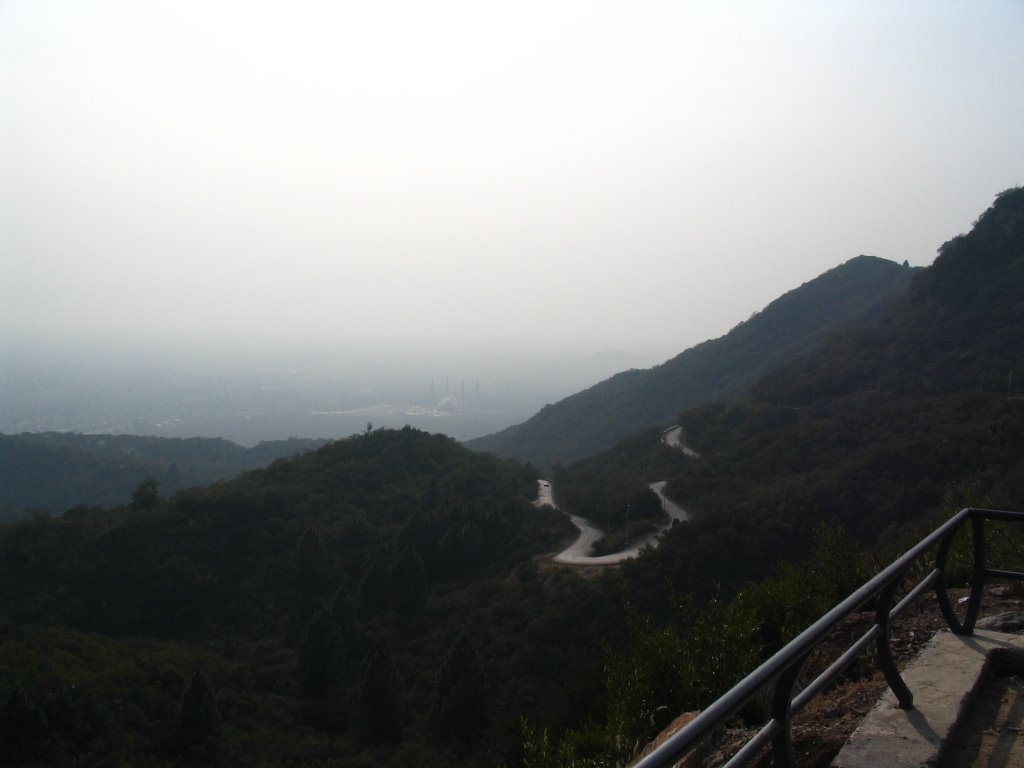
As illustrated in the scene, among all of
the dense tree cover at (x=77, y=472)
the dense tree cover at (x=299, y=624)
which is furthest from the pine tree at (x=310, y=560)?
the dense tree cover at (x=77, y=472)

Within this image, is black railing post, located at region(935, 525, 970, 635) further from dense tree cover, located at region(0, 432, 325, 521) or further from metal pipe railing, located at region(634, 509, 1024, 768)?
dense tree cover, located at region(0, 432, 325, 521)

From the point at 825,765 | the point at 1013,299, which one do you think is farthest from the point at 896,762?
the point at 1013,299

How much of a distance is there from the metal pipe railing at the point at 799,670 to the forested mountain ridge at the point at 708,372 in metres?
56.1

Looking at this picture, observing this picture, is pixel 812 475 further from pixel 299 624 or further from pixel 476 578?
pixel 299 624

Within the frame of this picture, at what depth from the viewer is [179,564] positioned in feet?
85.8

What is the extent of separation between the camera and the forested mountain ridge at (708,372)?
63250mm

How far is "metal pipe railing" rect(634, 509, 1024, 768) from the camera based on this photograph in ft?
4.75

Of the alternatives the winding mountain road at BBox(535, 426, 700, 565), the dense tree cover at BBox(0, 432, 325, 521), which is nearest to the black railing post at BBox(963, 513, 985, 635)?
the winding mountain road at BBox(535, 426, 700, 565)

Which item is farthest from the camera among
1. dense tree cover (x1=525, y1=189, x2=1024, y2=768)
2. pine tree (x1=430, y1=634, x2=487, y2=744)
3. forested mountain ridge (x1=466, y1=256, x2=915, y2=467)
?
forested mountain ridge (x1=466, y1=256, x2=915, y2=467)

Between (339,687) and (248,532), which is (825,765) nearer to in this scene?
(339,687)

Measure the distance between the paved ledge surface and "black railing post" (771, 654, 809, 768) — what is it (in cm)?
48

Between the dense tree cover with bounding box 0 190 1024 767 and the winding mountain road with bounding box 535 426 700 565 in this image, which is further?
the winding mountain road with bounding box 535 426 700 565

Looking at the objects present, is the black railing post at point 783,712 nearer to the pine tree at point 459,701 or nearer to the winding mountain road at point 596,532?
the pine tree at point 459,701

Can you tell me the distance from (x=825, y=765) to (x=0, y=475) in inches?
2445
